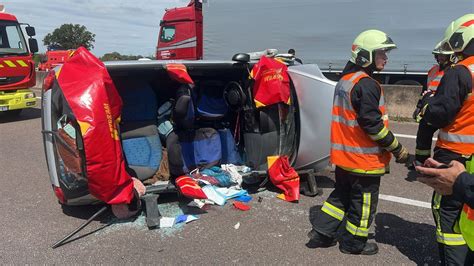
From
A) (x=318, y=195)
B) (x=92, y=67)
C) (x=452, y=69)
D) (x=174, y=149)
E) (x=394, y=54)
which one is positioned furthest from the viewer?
(x=394, y=54)

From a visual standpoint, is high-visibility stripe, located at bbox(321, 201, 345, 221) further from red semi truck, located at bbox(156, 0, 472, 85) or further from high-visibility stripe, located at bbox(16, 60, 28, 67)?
high-visibility stripe, located at bbox(16, 60, 28, 67)

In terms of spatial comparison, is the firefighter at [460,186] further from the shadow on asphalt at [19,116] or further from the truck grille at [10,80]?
the shadow on asphalt at [19,116]

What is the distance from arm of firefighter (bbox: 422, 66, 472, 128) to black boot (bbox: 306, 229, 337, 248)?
1283 millimetres

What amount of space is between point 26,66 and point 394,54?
32.1 ft

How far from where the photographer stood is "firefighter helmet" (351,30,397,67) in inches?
122

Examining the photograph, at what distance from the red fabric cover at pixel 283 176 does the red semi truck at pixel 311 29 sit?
7.95 meters

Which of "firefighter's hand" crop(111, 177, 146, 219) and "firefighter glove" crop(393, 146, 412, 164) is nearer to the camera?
"firefighter glove" crop(393, 146, 412, 164)

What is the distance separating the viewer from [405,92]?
9.49m

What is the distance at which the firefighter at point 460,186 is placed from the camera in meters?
1.70

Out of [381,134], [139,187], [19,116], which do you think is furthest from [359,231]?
[19,116]

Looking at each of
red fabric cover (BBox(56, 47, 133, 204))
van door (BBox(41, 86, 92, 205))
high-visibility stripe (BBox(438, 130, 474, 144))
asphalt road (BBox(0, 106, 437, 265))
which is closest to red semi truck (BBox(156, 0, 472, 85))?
asphalt road (BBox(0, 106, 437, 265))

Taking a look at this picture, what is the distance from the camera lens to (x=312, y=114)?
4332mm

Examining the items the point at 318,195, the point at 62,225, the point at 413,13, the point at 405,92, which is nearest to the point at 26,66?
the point at 62,225

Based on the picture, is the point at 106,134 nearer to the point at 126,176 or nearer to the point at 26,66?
the point at 126,176
